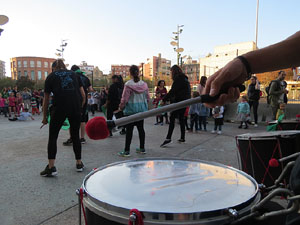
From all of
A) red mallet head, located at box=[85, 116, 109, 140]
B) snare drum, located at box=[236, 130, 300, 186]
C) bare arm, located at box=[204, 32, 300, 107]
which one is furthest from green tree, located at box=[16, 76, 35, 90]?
bare arm, located at box=[204, 32, 300, 107]

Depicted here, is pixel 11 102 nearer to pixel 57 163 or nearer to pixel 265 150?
pixel 57 163

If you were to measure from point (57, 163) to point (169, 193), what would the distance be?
3.58 m

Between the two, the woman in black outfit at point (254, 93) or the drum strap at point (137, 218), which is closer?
the drum strap at point (137, 218)

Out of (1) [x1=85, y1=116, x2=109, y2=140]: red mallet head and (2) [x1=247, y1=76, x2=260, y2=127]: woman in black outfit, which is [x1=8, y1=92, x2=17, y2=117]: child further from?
(1) [x1=85, y1=116, x2=109, y2=140]: red mallet head

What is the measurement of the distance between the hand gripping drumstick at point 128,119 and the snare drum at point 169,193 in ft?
0.98

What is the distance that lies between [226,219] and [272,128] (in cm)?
336

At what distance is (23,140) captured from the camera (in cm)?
650

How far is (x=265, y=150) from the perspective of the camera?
2988 millimetres

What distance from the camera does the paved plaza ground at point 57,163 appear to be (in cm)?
265

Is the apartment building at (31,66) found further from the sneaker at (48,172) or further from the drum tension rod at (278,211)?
the drum tension rod at (278,211)

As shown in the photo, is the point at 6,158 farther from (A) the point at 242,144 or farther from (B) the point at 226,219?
(B) the point at 226,219

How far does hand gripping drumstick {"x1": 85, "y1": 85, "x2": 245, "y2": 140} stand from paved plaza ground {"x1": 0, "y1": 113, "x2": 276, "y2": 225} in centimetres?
144

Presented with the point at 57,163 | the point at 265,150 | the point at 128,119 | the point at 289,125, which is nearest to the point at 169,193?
the point at 128,119

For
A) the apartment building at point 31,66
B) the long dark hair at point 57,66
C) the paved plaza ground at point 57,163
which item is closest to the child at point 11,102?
the paved plaza ground at point 57,163
